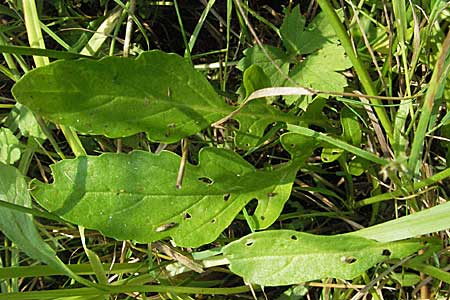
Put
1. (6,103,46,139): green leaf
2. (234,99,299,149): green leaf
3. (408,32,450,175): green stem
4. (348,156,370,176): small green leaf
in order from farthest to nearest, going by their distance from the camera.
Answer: (6,103,46,139): green leaf
(348,156,370,176): small green leaf
(234,99,299,149): green leaf
(408,32,450,175): green stem

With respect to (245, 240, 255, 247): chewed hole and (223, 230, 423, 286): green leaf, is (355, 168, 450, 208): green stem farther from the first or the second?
(245, 240, 255, 247): chewed hole

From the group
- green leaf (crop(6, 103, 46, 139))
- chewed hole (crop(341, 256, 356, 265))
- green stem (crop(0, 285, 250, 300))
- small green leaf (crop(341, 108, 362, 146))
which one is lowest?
green stem (crop(0, 285, 250, 300))

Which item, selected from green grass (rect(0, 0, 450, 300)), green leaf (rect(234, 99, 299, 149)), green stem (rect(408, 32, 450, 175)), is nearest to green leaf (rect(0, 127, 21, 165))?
green grass (rect(0, 0, 450, 300))

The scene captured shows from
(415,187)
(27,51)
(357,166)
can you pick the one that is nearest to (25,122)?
(27,51)

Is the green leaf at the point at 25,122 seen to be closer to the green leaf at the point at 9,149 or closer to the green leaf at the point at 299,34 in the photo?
the green leaf at the point at 9,149

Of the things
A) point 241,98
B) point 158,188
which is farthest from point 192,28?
point 158,188

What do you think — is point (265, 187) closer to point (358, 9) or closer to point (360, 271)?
point (360, 271)

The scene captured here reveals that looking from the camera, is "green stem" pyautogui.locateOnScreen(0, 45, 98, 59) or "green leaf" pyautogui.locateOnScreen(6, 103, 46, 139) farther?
"green leaf" pyautogui.locateOnScreen(6, 103, 46, 139)
